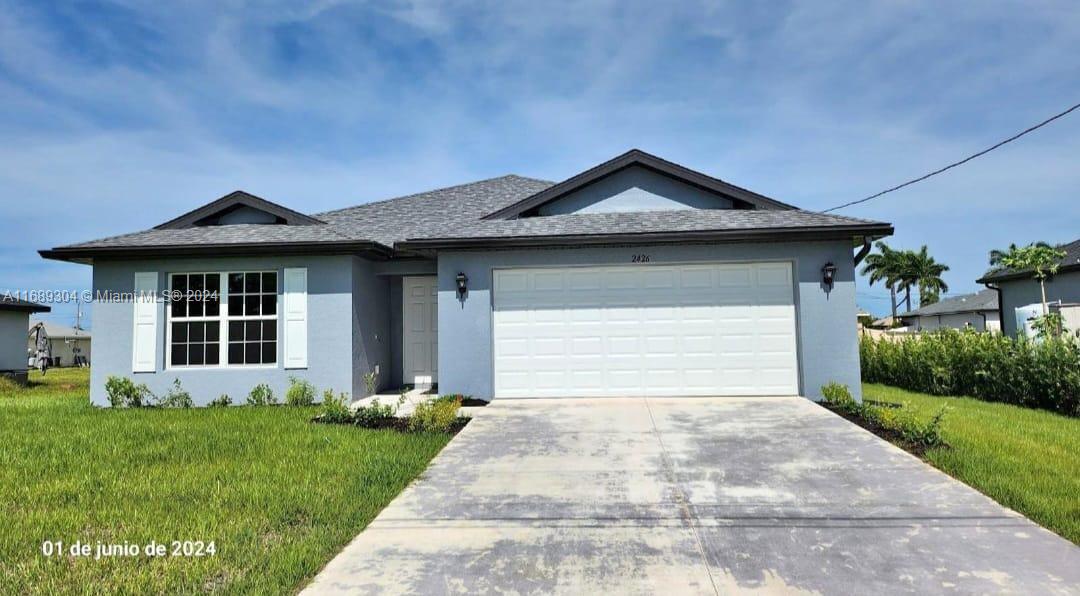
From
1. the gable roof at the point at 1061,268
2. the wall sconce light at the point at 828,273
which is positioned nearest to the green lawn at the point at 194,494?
the wall sconce light at the point at 828,273

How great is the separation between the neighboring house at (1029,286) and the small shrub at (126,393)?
795 inches

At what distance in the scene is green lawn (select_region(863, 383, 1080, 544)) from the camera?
4.38 meters

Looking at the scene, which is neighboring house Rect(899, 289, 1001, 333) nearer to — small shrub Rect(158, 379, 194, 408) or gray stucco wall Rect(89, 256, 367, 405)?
gray stucco wall Rect(89, 256, 367, 405)

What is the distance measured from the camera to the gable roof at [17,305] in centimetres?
1891

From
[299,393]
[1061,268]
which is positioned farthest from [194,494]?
[1061,268]

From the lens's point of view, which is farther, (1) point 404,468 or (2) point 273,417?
(2) point 273,417

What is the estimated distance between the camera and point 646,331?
9.72m

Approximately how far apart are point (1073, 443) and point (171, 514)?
9216mm

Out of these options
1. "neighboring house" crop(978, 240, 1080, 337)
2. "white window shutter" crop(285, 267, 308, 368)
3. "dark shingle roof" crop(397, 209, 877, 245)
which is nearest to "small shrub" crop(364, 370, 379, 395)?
"white window shutter" crop(285, 267, 308, 368)

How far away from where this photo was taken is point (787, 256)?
9.48 metres

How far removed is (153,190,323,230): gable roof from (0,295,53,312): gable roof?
12.6 m

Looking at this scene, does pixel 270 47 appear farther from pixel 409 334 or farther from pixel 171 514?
pixel 171 514

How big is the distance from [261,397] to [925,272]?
61.2 m

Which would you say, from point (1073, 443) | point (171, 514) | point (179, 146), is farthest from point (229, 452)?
point (179, 146)
